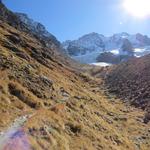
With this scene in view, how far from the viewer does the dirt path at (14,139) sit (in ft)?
90.4

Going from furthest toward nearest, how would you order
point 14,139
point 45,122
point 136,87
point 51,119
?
1. point 136,87
2. point 51,119
3. point 45,122
4. point 14,139

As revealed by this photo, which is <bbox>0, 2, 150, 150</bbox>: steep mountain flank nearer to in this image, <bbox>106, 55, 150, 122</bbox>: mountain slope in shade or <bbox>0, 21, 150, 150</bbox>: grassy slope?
<bbox>0, 21, 150, 150</bbox>: grassy slope

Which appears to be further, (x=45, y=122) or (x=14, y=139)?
(x=45, y=122)

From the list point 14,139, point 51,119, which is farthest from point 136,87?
point 14,139

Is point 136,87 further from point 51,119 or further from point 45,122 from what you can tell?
point 45,122

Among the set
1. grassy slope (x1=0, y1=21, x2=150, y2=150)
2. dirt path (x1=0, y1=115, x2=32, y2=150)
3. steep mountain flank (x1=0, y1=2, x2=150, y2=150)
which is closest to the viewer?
dirt path (x1=0, y1=115, x2=32, y2=150)

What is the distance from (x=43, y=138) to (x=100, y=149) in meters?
7.38

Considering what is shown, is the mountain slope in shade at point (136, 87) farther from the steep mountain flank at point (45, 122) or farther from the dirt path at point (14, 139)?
the dirt path at point (14, 139)

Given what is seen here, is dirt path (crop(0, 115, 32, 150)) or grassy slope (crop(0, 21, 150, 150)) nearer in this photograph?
dirt path (crop(0, 115, 32, 150))

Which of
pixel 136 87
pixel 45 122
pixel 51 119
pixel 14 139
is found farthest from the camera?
pixel 136 87

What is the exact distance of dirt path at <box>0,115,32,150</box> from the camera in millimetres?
27547

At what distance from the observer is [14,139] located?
28.7 m

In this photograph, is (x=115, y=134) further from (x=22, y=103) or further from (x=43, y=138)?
(x=43, y=138)

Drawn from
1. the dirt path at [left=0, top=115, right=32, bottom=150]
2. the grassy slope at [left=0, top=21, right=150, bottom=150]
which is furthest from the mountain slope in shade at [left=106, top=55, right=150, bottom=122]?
the dirt path at [left=0, top=115, right=32, bottom=150]
